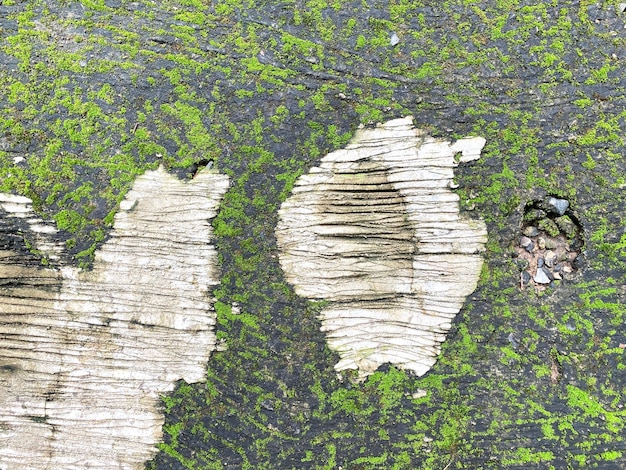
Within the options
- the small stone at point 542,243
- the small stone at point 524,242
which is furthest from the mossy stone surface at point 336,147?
the small stone at point 542,243

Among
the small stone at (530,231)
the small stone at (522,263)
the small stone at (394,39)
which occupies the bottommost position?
the small stone at (522,263)

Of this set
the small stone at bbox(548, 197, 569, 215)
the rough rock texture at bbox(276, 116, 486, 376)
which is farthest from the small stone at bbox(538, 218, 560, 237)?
the rough rock texture at bbox(276, 116, 486, 376)

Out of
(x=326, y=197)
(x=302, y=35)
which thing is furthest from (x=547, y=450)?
(x=302, y=35)

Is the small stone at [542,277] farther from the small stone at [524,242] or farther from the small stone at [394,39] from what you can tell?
the small stone at [394,39]

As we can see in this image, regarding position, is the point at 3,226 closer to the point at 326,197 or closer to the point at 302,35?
the point at 326,197

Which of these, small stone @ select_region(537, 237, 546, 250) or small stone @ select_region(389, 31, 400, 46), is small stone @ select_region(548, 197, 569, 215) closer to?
small stone @ select_region(537, 237, 546, 250)

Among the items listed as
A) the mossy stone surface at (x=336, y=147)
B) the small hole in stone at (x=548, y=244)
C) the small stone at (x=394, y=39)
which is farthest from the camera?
the small stone at (x=394, y=39)
